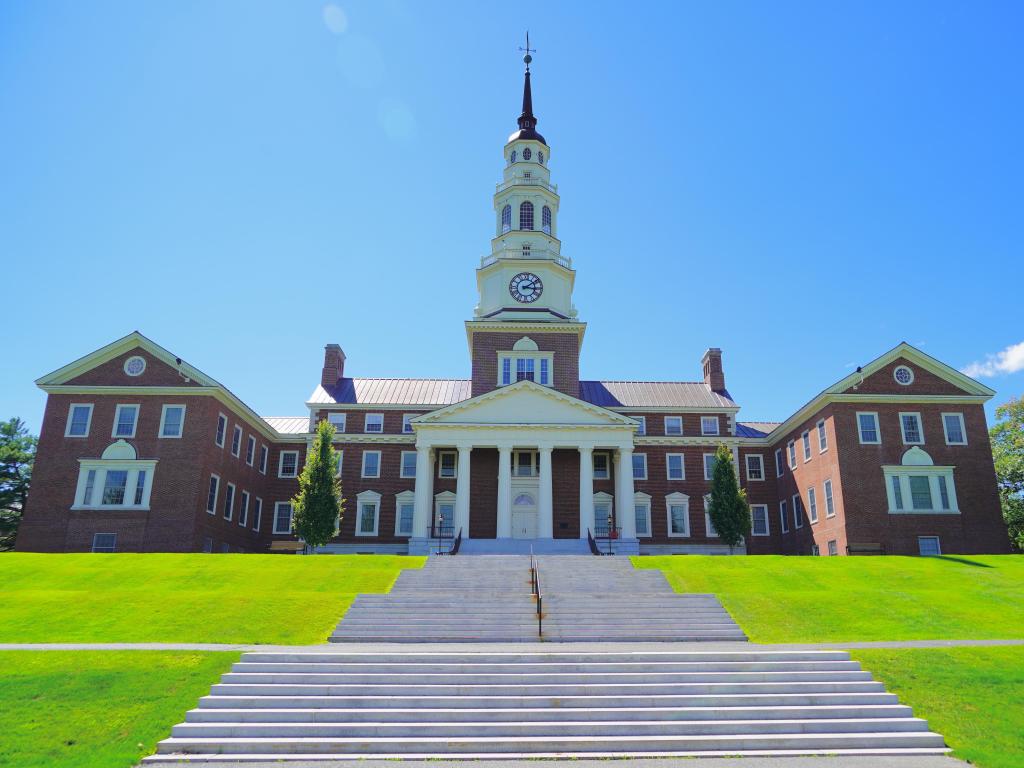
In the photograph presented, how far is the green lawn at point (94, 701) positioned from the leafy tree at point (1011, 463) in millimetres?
50458

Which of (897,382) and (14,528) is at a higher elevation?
(897,382)

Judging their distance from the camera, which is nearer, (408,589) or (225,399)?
(408,589)

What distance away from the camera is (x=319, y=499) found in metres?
37.0

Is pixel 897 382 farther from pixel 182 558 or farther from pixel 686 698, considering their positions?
pixel 182 558

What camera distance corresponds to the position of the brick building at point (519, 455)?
3791cm

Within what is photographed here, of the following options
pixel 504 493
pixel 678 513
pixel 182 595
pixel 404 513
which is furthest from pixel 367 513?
pixel 182 595

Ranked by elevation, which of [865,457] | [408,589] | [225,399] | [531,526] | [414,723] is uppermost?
[225,399]

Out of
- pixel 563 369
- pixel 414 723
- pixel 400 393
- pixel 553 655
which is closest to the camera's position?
pixel 414 723

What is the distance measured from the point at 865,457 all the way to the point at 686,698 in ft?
94.9

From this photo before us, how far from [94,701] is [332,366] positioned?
3883 centimetres

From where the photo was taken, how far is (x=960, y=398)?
133 ft

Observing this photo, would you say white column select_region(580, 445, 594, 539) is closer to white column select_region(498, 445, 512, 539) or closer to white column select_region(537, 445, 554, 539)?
white column select_region(537, 445, 554, 539)

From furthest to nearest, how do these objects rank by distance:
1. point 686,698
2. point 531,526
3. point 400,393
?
point 400,393, point 531,526, point 686,698

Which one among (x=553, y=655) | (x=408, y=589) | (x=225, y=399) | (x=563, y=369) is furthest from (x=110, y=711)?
(x=563, y=369)
